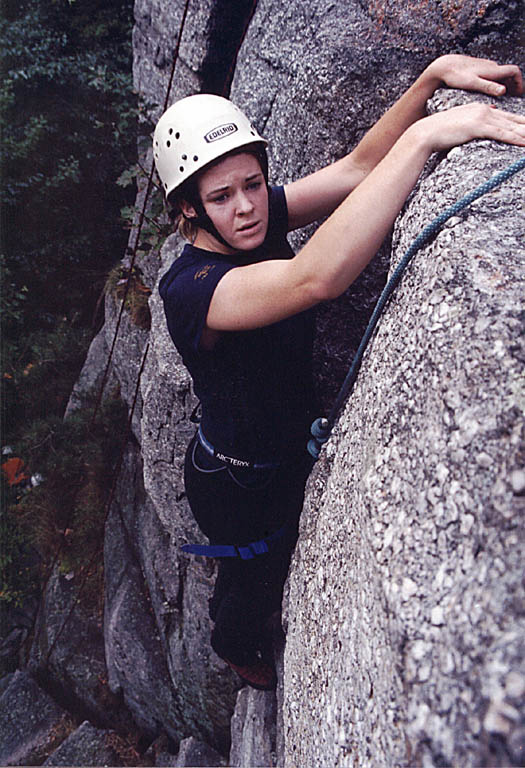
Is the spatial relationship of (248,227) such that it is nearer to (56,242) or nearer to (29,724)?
(29,724)

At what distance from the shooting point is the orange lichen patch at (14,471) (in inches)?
303

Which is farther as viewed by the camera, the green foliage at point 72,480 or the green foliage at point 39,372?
the green foliage at point 39,372

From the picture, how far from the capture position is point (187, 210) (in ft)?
7.57

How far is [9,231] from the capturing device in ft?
26.2

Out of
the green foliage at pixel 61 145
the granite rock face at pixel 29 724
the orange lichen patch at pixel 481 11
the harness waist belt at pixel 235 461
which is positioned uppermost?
the green foliage at pixel 61 145

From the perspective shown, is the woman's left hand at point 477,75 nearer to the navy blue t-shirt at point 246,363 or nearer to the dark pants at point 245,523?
the navy blue t-shirt at point 246,363

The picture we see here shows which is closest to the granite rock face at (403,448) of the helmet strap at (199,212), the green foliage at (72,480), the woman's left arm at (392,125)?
the woman's left arm at (392,125)

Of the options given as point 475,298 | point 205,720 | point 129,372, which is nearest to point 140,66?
point 129,372

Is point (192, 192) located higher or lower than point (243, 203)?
higher

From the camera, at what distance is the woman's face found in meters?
2.16

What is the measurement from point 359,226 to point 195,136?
0.97 meters

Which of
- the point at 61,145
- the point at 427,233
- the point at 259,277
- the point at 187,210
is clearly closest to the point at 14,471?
the point at 61,145

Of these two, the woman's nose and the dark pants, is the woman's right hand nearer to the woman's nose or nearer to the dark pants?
the woman's nose

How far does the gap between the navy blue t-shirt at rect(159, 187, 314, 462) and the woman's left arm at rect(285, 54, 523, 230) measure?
126 mm
